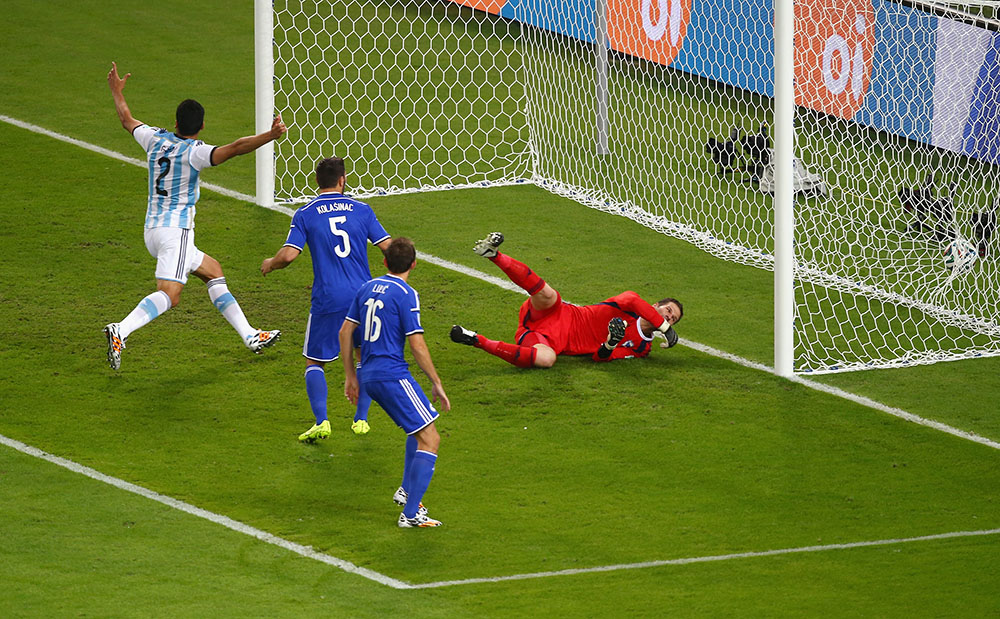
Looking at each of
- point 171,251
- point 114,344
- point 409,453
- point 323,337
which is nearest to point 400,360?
point 409,453

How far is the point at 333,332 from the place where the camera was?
8.17 metres

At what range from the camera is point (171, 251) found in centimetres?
889

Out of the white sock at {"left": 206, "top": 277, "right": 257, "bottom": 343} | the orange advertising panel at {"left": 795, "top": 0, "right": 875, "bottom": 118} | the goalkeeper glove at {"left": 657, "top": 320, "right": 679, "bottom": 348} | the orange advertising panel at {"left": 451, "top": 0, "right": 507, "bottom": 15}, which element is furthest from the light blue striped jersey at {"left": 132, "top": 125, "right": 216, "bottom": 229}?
the orange advertising panel at {"left": 451, "top": 0, "right": 507, "bottom": 15}

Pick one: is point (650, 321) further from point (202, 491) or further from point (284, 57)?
point (284, 57)

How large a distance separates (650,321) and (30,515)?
4.17 meters

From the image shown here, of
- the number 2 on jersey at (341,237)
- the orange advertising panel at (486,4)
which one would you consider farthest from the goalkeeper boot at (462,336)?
the orange advertising panel at (486,4)

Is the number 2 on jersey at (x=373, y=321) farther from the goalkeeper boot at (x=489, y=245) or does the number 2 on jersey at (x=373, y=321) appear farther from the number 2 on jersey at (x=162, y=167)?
the number 2 on jersey at (x=162, y=167)

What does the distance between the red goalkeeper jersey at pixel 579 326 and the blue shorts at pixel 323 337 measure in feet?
5.74

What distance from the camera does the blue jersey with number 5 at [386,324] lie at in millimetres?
7027

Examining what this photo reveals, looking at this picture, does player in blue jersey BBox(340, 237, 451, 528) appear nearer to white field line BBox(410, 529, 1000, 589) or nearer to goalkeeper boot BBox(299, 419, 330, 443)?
white field line BBox(410, 529, 1000, 589)

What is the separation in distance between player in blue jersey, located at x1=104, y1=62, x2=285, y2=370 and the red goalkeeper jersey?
1.75m

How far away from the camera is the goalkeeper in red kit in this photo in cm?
937

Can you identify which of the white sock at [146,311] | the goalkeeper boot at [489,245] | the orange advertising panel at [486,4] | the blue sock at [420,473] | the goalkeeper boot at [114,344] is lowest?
the blue sock at [420,473]

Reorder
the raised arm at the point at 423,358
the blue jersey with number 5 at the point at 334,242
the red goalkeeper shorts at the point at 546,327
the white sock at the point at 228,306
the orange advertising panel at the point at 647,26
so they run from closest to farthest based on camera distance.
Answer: the raised arm at the point at 423,358, the blue jersey with number 5 at the point at 334,242, the white sock at the point at 228,306, the red goalkeeper shorts at the point at 546,327, the orange advertising panel at the point at 647,26
